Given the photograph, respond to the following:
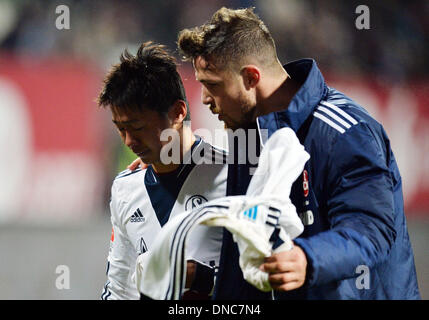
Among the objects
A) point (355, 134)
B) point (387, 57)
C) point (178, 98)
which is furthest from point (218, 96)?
point (387, 57)

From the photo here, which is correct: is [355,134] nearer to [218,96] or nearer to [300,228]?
[300,228]

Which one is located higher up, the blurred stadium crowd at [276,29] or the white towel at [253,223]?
the blurred stadium crowd at [276,29]

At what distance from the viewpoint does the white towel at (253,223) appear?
1.30 meters

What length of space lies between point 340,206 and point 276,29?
4.68 metres

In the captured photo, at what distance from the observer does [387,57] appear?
20.1 ft

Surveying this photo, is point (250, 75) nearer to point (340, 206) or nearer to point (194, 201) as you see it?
point (194, 201)

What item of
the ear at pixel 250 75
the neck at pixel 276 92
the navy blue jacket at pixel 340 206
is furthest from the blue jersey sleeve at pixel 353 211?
the ear at pixel 250 75

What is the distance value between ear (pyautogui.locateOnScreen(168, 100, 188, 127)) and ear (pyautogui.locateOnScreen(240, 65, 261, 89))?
35cm

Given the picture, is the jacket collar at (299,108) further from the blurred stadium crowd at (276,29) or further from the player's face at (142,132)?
the blurred stadium crowd at (276,29)

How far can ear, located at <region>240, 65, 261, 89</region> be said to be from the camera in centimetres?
180

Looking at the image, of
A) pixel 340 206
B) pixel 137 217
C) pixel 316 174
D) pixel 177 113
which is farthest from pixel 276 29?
pixel 340 206

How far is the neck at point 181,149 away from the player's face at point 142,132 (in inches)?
1.0

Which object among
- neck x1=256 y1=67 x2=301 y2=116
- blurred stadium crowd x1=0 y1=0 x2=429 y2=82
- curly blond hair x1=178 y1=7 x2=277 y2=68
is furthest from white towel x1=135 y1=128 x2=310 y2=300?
blurred stadium crowd x1=0 y1=0 x2=429 y2=82

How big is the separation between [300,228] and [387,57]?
16.9 ft
